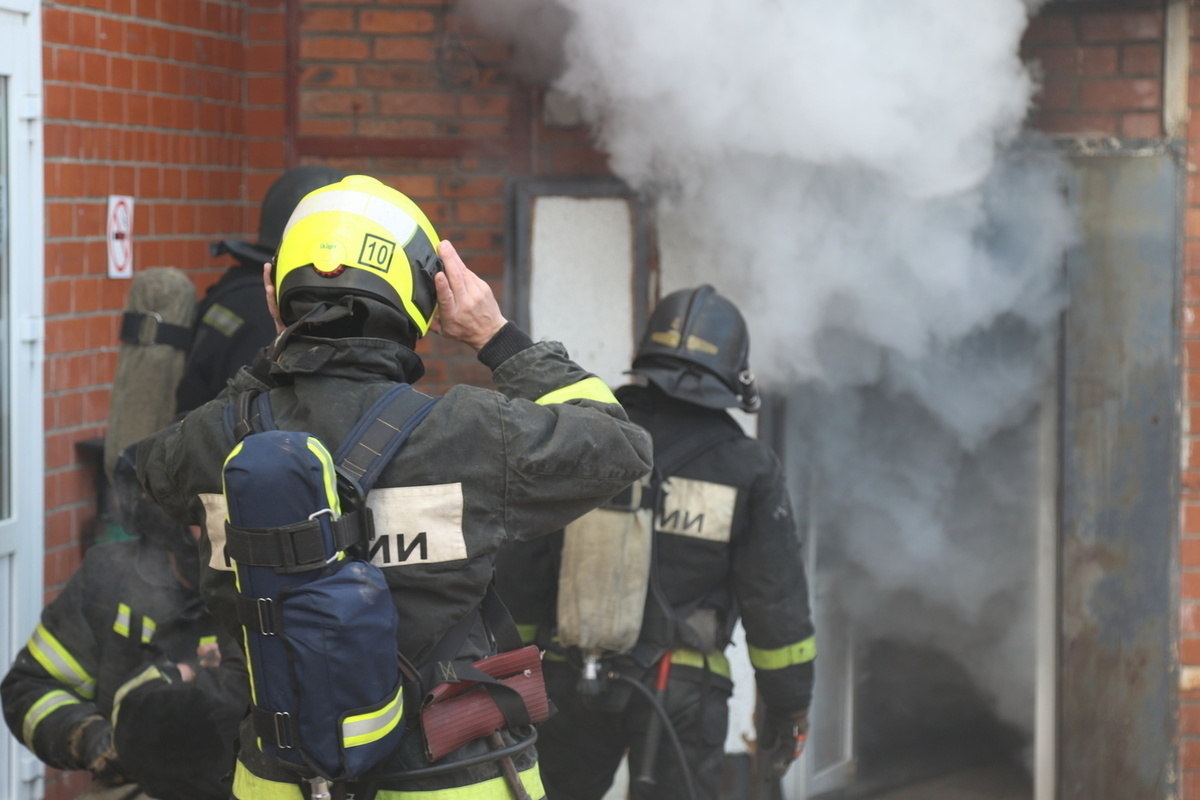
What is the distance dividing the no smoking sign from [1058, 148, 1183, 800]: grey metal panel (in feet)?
10.7

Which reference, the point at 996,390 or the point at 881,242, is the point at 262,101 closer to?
the point at 881,242

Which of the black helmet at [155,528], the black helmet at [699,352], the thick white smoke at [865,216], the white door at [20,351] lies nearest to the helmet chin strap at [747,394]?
the black helmet at [699,352]

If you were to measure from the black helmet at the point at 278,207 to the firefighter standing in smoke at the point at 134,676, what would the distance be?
0.90m

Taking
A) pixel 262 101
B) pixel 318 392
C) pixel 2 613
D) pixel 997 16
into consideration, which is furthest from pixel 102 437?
pixel 997 16

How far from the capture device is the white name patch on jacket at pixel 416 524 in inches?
82.8

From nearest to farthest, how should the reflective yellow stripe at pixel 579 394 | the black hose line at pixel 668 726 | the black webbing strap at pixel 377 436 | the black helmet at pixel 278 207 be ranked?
the black webbing strap at pixel 377 436, the reflective yellow stripe at pixel 579 394, the black hose line at pixel 668 726, the black helmet at pixel 278 207

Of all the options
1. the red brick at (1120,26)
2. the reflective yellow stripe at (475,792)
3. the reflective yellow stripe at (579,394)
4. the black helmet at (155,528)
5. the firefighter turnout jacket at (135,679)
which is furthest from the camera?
the red brick at (1120,26)

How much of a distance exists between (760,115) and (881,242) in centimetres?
63

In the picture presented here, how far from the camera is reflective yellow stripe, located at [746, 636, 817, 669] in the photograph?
379 centimetres

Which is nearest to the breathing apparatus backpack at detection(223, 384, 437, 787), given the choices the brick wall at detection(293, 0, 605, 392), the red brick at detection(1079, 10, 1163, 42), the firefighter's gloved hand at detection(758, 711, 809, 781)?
the firefighter's gloved hand at detection(758, 711, 809, 781)

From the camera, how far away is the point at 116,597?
3.02m

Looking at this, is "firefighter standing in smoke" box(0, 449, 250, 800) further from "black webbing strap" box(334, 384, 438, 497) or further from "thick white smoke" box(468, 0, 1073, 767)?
"thick white smoke" box(468, 0, 1073, 767)

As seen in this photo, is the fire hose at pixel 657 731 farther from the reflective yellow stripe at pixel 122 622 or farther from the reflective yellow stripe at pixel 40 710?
the reflective yellow stripe at pixel 40 710

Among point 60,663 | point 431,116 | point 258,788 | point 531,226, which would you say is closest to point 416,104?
point 431,116
